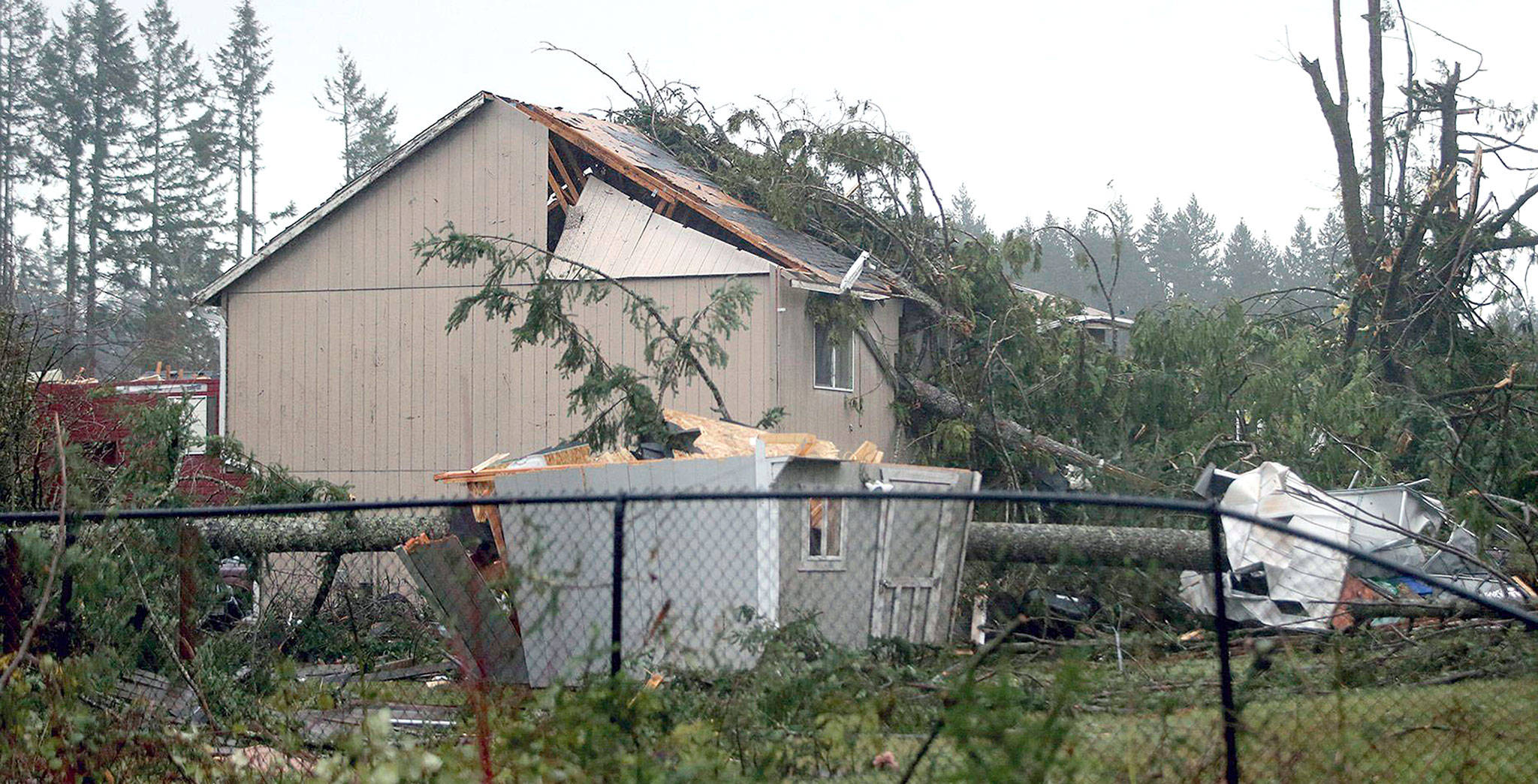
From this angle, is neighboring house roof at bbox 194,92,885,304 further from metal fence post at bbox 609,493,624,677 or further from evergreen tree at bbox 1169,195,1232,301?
evergreen tree at bbox 1169,195,1232,301

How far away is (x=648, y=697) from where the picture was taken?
13.8 feet

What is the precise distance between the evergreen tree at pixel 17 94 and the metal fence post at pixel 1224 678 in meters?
43.6

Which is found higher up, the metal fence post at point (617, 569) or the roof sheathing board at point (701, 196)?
the roof sheathing board at point (701, 196)

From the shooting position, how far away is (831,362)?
595 inches

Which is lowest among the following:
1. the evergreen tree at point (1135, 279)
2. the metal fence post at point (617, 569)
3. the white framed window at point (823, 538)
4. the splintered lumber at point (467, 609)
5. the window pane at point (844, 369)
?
the splintered lumber at point (467, 609)

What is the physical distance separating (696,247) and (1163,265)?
196ft

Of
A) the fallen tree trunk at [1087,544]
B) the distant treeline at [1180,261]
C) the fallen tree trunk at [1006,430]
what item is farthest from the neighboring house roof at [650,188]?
the distant treeline at [1180,261]

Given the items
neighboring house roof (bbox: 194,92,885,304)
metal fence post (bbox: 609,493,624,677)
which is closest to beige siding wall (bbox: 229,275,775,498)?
neighboring house roof (bbox: 194,92,885,304)

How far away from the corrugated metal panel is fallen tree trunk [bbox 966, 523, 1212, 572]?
223 inches

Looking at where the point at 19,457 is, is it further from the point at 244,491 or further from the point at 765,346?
the point at 765,346

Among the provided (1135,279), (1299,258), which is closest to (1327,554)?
(1135,279)

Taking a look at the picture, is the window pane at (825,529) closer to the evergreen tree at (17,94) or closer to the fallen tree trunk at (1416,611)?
the fallen tree trunk at (1416,611)

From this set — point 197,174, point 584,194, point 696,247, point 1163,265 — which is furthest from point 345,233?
point 1163,265

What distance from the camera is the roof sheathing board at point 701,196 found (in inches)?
560
